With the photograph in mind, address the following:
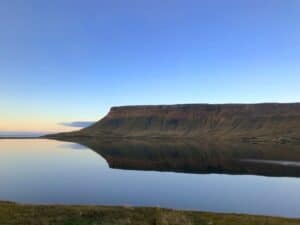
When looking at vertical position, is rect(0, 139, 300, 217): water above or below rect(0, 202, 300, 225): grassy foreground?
below

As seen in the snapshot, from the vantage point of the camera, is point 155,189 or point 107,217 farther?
point 155,189

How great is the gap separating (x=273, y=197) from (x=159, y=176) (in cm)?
2340

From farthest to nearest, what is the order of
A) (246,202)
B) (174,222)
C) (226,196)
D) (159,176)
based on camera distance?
(159,176) → (226,196) → (246,202) → (174,222)

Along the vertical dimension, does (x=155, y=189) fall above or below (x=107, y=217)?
below

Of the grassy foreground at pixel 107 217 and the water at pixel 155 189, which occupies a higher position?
the grassy foreground at pixel 107 217

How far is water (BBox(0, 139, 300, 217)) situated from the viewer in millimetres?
36594

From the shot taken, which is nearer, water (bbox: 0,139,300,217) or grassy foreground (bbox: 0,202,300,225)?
grassy foreground (bbox: 0,202,300,225)

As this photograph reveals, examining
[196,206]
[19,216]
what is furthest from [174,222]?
[196,206]

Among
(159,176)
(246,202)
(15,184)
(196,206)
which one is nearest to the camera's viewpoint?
(196,206)

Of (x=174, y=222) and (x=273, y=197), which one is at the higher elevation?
(x=174, y=222)

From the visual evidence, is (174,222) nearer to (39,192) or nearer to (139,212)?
(139,212)

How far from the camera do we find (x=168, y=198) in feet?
130

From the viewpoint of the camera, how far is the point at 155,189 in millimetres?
46406

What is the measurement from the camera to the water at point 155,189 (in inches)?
1441
